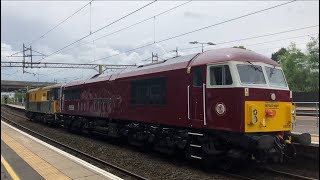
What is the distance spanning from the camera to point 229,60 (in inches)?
428

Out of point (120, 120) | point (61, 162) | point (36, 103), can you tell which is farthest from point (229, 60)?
point (36, 103)

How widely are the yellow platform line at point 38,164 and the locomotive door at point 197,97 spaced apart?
13.3ft

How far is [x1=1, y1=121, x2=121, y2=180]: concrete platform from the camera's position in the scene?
9.94m

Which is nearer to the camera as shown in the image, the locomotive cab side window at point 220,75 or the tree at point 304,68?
the locomotive cab side window at point 220,75

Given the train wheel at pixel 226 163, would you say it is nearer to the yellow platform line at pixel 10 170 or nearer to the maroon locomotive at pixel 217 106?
the maroon locomotive at pixel 217 106

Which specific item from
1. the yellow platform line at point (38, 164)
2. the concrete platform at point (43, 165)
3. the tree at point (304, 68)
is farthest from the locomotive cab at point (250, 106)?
the tree at point (304, 68)

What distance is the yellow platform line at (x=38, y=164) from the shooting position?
996 centimetres

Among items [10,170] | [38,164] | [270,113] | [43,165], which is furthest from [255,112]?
[10,170]

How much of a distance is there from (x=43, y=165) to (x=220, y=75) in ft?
18.7

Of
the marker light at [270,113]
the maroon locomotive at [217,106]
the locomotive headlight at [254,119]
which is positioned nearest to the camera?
the locomotive headlight at [254,119]

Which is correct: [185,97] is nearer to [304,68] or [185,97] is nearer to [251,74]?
[251,74]

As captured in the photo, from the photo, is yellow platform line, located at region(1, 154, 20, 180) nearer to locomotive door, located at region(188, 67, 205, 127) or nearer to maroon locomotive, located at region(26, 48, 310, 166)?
maroon locomotive, located at region(26, 48, 310, 166)

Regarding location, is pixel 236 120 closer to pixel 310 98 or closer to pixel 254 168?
pixel 254 168

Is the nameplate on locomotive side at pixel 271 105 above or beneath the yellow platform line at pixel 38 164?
above
